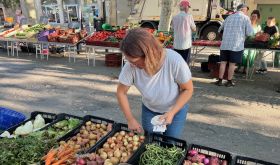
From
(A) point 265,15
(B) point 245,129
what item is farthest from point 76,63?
(A) point 265,15

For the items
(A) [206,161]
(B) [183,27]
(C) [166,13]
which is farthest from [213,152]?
(C) [166,13]

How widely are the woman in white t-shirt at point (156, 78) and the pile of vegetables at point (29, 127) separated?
3.33 ft

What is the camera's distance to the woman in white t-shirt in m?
1.97

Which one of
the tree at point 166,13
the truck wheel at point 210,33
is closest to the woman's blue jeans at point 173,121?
the tree at point 166,13

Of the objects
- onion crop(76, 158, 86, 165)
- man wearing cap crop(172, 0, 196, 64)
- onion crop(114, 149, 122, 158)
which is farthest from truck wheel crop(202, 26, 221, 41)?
onion crop(76, 158, 86, 165)

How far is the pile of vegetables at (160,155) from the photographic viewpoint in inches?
87.7

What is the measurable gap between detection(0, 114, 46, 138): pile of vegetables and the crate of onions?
0.79m

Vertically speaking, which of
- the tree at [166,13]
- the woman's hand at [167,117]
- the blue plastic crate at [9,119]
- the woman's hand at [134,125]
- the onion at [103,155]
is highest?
the tree at [166,13]

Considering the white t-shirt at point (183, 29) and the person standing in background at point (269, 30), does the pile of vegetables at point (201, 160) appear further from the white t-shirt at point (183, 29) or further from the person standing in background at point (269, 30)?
the person standing in background at point (269, 30)

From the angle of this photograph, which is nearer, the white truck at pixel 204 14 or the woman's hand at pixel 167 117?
the woman's hand at pixel 167 117

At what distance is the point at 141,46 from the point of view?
1932mm

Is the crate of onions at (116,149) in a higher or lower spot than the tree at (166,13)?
lower

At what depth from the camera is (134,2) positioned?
55.7ft

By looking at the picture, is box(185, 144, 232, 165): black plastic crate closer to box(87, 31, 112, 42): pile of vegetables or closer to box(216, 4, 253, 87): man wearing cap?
box(216, 4, 253, 87): man wearing cap
